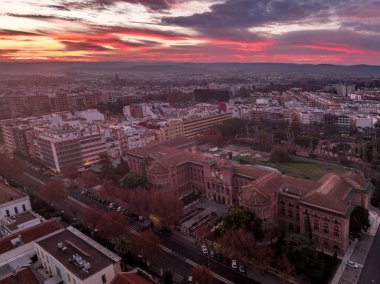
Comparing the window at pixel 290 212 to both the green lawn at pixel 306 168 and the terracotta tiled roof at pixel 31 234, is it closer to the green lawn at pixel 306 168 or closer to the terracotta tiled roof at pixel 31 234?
the green lawn at pixel 306 168

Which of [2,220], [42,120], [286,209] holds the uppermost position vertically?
[42,120]

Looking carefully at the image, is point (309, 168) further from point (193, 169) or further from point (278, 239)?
point (278, 239)

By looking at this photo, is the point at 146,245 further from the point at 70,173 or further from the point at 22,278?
the point at 70,173

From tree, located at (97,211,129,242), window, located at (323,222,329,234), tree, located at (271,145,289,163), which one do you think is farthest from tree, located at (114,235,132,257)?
tree, located at (271,145,289,163)

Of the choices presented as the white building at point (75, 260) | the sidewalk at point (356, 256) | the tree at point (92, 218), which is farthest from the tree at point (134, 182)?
the sidewalk at point (356, 256)

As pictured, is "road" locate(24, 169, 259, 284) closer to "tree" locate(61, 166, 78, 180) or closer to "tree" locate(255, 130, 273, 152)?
"tree" locate(61, 166, 78, 180)

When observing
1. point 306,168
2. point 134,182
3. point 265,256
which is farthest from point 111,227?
point 306,168

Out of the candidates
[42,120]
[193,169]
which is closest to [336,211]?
[193,169]
